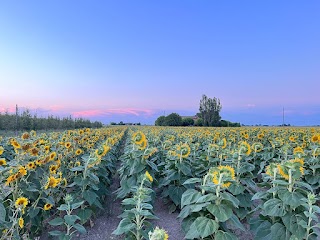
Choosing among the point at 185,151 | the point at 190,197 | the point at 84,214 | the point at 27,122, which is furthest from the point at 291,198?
the point at 27,122

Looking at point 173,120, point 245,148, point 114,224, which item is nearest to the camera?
point 245,148

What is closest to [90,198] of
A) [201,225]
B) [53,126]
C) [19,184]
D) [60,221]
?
[60,221]

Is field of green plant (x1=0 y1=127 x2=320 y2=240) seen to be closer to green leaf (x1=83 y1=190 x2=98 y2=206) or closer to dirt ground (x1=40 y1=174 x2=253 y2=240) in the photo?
green leaf (x1=83 y1=190 x2=98 y2=206)

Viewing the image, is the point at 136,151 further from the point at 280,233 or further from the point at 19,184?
the point at 280,233

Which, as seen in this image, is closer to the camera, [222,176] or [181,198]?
[222,176]

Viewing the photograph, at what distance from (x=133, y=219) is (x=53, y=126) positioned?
28.1 meters

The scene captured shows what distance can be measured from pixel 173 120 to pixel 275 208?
58128 millimetres

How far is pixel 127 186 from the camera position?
4.33m

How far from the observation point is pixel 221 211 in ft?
8.08

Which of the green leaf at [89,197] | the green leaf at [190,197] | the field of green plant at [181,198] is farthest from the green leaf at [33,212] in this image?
the green leaf at [190,197]

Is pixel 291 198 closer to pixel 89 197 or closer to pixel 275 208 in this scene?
pixel 275 208

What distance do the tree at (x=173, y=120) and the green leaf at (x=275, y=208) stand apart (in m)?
56.9

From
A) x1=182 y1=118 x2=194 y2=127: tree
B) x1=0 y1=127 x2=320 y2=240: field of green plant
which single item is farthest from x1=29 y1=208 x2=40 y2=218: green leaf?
x1=182 y1=118 x2=194 y2=127: tree

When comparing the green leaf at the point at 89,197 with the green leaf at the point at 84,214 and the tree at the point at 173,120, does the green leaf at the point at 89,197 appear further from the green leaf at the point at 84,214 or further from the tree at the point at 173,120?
the tree at the point at 173,120
